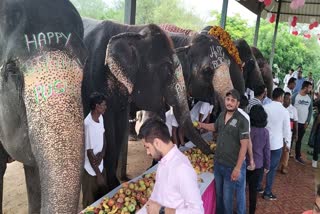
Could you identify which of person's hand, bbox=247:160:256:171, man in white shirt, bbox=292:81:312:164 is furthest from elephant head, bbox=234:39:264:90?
person's hand, bbox=247:160:256:171

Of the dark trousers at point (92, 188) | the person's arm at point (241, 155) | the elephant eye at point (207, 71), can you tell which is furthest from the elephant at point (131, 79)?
the elephant eye at point (207, 71)

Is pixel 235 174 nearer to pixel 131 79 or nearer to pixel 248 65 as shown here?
pixel 131 79

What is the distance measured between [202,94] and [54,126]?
11.2 ft

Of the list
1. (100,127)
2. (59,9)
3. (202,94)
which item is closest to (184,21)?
(202,94)

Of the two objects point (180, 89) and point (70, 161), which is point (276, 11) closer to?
point (180, 89)

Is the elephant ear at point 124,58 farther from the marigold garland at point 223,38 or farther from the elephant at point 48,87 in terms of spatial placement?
the marigold garland at point 223,38

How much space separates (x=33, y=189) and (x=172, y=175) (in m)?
1.53

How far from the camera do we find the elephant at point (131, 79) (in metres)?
3.66

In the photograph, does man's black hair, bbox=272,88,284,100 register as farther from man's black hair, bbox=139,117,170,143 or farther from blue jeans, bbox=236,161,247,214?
man's black hair, bbox=139,117,170,143

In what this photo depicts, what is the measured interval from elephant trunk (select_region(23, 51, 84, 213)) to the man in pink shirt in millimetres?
468

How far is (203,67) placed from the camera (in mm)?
4844

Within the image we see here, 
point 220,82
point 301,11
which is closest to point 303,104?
point 220,82

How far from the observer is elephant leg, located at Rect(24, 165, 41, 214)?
2.98 meters

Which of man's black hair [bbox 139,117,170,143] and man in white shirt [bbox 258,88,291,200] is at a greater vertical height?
man's black hair [bbox 139,117,170,143]
